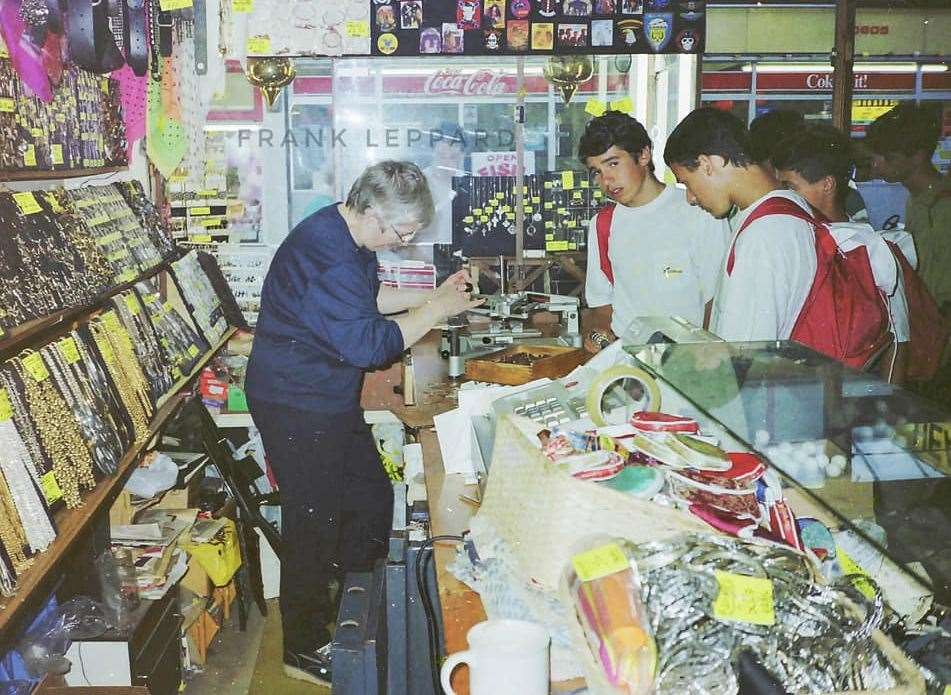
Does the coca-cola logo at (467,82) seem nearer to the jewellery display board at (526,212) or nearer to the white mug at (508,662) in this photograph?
the jewellery display board at (526,212)

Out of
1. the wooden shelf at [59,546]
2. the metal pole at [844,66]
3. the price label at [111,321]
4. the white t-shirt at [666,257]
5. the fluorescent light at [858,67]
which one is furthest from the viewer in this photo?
the fluorescent light at [858,67]

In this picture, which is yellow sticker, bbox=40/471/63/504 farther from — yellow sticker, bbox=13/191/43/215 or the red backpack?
the red backpack

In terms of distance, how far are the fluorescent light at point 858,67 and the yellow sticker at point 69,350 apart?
7580mm

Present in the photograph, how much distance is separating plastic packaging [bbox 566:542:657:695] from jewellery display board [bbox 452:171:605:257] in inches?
166

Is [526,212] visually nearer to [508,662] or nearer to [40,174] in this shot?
[40,174]

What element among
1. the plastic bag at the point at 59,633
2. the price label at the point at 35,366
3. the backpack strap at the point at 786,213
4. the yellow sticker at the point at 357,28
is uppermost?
the yellow sticker at the point at 357,28

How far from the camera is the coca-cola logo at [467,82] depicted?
5.31 meters

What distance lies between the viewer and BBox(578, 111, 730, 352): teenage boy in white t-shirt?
363 cm

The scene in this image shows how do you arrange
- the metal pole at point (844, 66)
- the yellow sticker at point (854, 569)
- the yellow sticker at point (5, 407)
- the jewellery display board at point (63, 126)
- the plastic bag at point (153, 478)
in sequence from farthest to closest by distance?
the metal pole at point (844, 66)
the plastic bag at point (153, 478)
the jewellery display board at point (63, 126)
the yellow sticker at point (5, 407)
the yellow sticker at point (854, 569)

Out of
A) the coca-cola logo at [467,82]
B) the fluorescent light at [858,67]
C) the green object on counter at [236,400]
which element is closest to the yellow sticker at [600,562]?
the green object on counter at [236,400]

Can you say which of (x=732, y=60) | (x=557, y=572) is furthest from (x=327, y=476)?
(x=732, y=60)

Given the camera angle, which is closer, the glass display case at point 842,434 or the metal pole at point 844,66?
the glass display case at point 842,434

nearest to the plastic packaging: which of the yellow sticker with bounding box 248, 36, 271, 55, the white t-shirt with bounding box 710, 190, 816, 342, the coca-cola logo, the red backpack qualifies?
the white t-shirt with bounding box 710, 190, 816, 342

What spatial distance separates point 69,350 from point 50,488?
46cm
